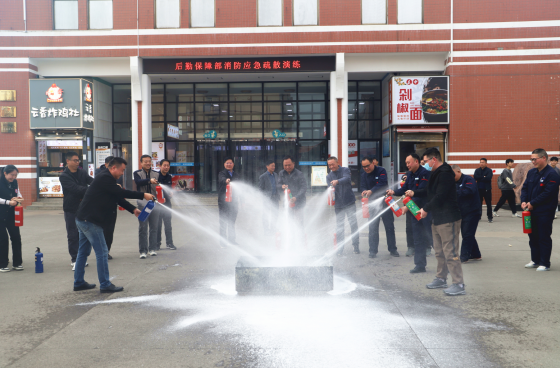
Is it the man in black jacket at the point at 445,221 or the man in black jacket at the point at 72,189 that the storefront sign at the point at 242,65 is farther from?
the man in black jacket at the point at 445,221

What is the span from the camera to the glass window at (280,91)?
21359 millimetres

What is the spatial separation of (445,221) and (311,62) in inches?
533

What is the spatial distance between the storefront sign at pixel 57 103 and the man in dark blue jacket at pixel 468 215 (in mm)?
16035

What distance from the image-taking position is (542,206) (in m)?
7.38

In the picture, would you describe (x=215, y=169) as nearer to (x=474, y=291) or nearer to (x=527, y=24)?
(x=527, y=24)

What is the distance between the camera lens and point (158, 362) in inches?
154

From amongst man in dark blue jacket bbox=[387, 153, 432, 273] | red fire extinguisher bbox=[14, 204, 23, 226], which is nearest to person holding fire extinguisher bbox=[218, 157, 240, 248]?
man in dark blue jacket bbox=[387, 153, 432, 273]

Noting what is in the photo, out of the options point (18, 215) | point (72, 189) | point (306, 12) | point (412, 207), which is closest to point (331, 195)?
point (412, 207)

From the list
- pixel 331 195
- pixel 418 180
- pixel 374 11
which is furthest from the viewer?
pixel 374 11

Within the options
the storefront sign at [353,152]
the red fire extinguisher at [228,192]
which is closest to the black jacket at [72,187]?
the red fire extinguisher at [228,192]

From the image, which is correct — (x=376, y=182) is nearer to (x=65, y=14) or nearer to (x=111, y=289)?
(x=111, y=289)

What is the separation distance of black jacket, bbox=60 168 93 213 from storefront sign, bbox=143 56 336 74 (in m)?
11.8

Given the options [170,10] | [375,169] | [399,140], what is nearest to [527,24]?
[399,140]

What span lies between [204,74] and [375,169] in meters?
12.4
